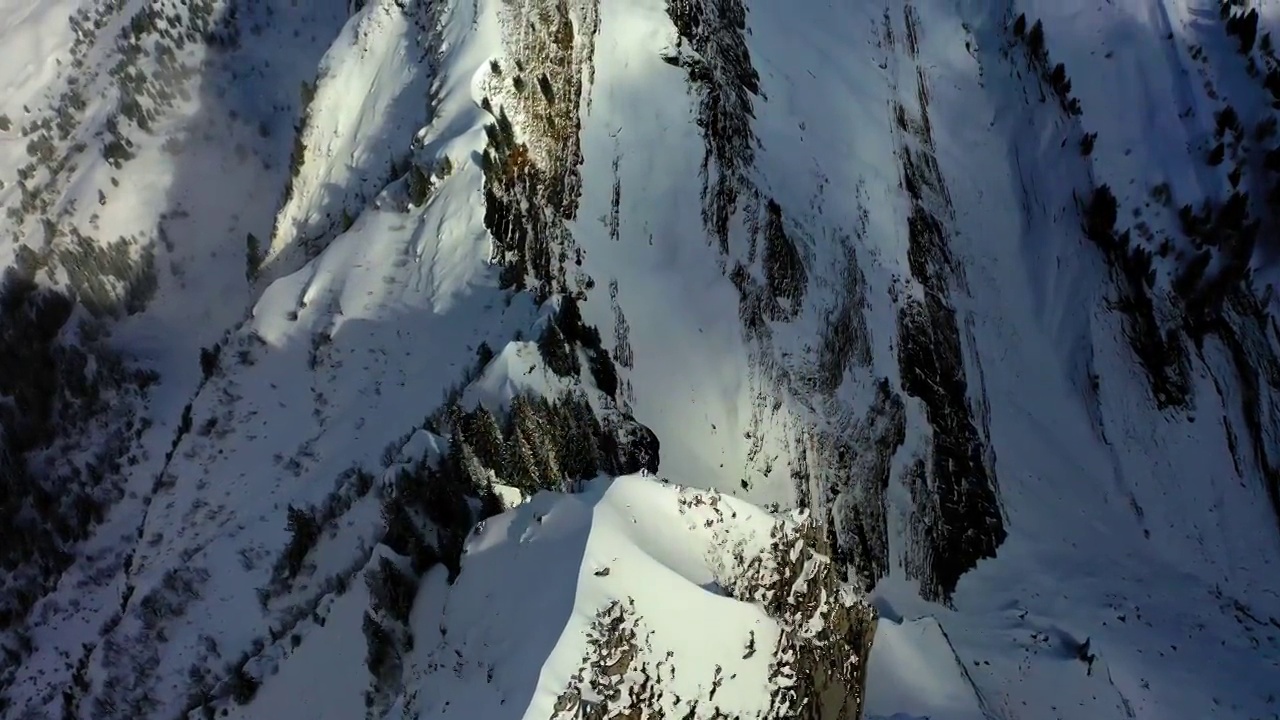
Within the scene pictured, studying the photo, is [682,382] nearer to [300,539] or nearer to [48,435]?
[300,539]

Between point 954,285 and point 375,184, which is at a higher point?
point 954,285

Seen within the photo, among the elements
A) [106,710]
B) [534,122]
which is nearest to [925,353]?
[534,122]

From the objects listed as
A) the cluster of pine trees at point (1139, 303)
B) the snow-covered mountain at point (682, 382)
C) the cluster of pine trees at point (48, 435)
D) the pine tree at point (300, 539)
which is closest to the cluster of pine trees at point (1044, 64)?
the snow-covered mountain at point (682, 382)

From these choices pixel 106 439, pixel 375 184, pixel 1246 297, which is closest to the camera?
pixel 375 184

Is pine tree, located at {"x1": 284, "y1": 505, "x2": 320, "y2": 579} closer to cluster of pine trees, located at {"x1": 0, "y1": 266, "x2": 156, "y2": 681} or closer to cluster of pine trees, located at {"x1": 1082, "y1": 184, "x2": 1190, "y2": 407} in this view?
cluster of pine trees, located at {"x1": 0, "y1": 266, "x2": 156, "y2": 681}

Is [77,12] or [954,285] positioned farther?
[77,12]

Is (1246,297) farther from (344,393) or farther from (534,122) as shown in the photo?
(344,393)

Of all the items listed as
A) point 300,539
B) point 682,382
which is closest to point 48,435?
point 300,539

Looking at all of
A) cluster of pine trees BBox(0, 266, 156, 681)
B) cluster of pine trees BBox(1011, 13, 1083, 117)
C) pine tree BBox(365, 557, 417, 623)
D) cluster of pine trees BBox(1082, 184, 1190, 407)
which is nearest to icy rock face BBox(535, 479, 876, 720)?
pine tree BBox(365, 557, 417, 623)
